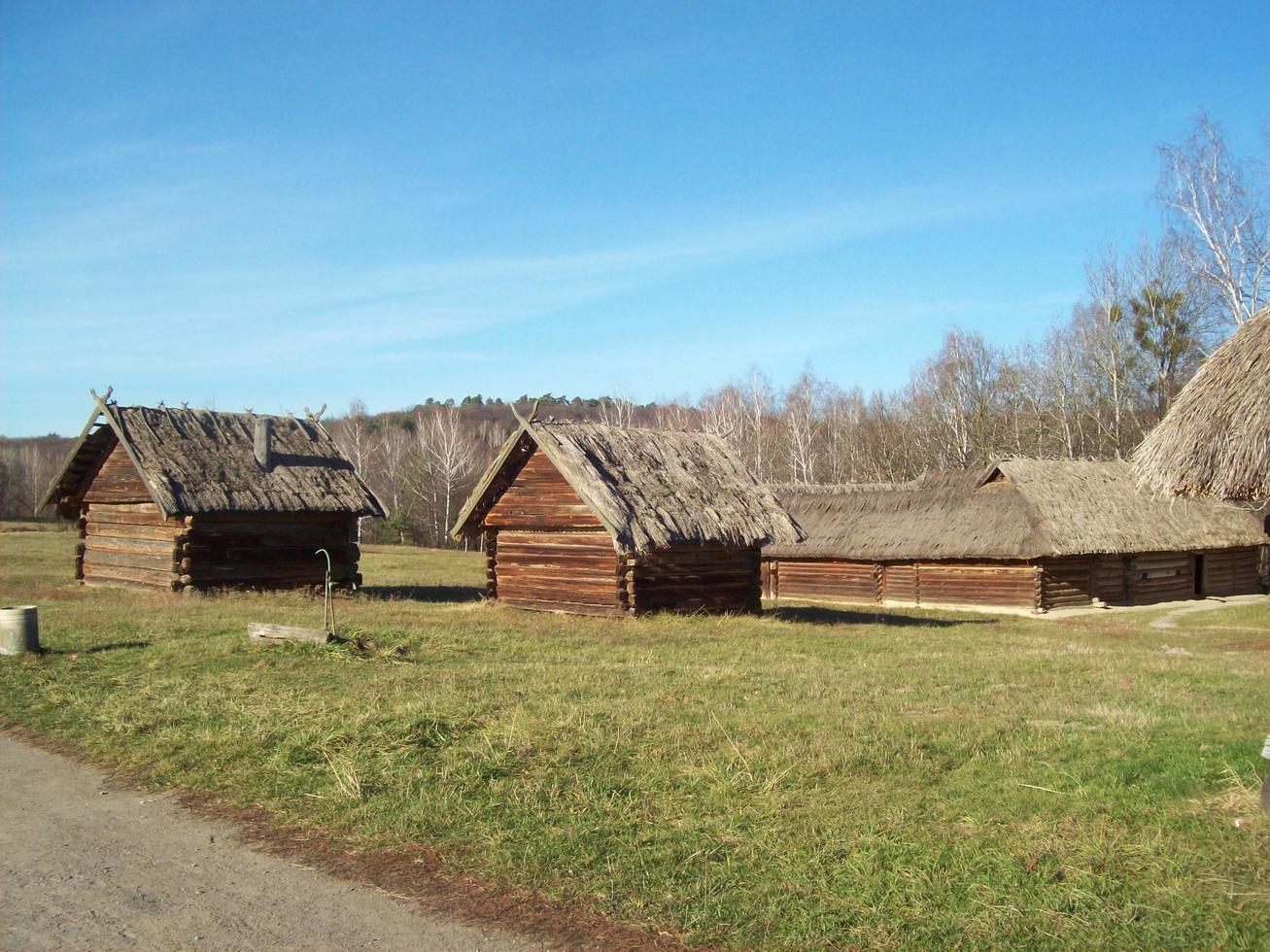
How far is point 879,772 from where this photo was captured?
7418mm

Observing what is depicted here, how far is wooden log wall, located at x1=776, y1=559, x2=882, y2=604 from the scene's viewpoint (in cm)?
3681

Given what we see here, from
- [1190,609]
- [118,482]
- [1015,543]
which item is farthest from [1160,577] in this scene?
[118,482]

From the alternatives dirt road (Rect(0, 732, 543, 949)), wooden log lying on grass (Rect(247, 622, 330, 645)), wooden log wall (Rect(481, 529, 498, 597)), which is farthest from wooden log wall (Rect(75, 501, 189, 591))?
dirt road (Rect(0, 732, 543, 949))

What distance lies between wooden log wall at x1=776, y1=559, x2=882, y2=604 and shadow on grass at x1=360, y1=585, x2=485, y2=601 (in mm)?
13512

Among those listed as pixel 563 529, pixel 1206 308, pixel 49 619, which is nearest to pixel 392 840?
pixel 49 619

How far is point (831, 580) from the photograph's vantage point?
38.1m

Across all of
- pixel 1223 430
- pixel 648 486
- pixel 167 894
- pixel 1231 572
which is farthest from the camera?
pixel 1231 572

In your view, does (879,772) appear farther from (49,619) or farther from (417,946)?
(49,619)

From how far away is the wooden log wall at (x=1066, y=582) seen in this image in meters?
31.7

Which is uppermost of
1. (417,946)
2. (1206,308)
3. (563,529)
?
(1206,308)

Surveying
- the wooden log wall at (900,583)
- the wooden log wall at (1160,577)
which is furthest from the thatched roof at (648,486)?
the wooden log wall at (1160,577)

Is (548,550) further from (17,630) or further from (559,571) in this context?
(17,630)

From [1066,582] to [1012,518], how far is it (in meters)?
2.64

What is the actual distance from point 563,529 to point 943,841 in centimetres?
1605
